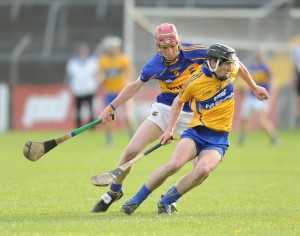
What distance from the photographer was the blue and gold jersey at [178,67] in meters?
10.0

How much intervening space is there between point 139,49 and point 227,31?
8.95 ft

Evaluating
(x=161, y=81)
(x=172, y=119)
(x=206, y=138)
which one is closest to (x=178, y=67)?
(x=161, y=81)

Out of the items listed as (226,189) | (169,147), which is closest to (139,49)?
(169,147)

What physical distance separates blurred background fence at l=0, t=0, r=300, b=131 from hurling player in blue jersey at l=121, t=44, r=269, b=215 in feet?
55.6

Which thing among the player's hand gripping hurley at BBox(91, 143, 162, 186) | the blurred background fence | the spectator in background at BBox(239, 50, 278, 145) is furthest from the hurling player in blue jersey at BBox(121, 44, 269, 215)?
the blurred background fence

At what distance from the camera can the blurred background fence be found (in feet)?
89.7

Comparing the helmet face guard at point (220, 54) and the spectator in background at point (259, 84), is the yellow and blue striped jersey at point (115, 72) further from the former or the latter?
the helmet face guard at point (220, 54)

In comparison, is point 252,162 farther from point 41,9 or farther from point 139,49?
point 41,9

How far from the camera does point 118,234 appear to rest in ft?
26.2

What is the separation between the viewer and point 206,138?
371 inches

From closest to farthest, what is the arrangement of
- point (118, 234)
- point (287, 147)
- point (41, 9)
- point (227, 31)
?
point (118, 234), point (287, 147), point (227, 31), point (41, 9)

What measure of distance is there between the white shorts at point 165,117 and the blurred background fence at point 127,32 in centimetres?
1609

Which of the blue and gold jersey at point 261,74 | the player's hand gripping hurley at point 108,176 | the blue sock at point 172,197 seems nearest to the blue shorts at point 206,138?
the blue sock at point 172,197

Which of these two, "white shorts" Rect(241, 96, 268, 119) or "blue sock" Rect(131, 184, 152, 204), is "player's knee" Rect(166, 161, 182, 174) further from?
"white shorts" Rect(241, 96, 268, 119)
